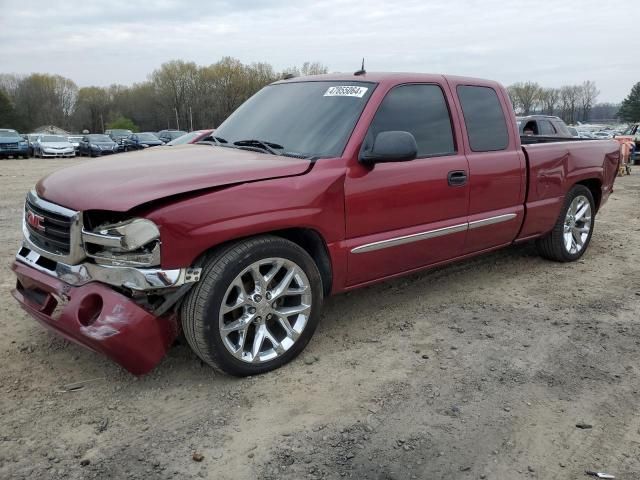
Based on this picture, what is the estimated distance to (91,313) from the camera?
3.06 metres

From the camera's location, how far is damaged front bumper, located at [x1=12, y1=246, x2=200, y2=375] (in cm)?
295

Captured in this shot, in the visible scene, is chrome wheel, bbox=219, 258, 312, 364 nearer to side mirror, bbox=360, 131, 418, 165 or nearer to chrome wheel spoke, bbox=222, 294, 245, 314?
chrome wheel spoke, bbox=222, 294, 245, 314

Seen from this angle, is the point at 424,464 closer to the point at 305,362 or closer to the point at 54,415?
the point at 305,362

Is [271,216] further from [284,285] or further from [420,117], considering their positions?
[420,117]

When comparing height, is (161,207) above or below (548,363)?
above

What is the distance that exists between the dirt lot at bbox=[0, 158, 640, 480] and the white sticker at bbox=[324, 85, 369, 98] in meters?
1.69

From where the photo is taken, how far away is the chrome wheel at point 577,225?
19.5 ft

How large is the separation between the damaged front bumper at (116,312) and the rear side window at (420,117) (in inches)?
70.3

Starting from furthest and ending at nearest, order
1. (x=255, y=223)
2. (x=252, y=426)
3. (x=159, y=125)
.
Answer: (x=159, y=125) < (x=255, y=223) < (x=252, y=426)

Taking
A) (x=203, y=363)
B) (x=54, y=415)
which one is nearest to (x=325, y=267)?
(x=203, y=363)

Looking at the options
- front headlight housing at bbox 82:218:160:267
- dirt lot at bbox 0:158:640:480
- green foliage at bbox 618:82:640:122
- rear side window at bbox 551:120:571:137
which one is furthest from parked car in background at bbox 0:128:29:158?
green foliage at bbox 618:82:640:122

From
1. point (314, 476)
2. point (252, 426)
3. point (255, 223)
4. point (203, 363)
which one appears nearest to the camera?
point (314, 476)

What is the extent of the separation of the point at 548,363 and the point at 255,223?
6.89ft

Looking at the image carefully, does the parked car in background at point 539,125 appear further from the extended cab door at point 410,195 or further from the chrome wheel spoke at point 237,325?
the chrome wheel spoke at point 237,325
